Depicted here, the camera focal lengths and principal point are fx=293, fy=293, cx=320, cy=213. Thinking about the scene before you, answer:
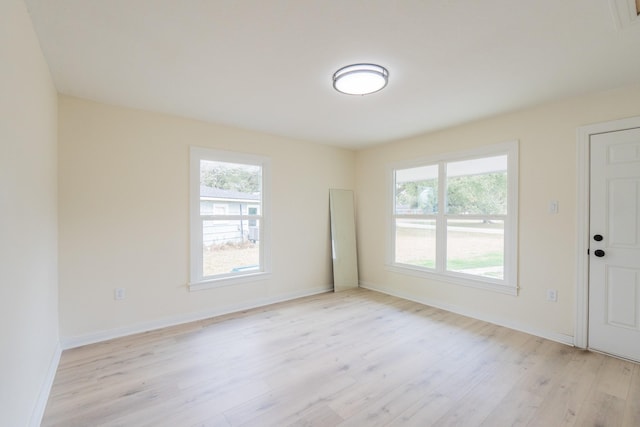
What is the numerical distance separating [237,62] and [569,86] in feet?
9.47

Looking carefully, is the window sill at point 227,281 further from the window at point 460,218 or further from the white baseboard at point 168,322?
the window at point 460,218

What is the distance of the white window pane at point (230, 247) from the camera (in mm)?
3721

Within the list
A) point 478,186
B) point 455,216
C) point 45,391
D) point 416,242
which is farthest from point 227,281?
point 478,186

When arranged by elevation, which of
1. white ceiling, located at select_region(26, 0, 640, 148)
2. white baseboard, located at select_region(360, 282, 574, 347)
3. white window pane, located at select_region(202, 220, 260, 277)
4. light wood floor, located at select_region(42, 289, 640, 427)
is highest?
white ceiling, located at select_region(26, 0, 640, 148)

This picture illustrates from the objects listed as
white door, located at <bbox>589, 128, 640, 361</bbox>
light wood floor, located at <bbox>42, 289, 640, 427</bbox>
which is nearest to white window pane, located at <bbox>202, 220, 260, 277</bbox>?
light wood floor, located at <bbox>42, 289, 640, 427</bbox>

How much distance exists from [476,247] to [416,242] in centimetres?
88

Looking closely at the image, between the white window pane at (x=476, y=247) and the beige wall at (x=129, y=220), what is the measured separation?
2619mm

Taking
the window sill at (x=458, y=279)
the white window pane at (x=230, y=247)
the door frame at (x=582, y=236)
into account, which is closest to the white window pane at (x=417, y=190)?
the window sill at (x=458, y=279)

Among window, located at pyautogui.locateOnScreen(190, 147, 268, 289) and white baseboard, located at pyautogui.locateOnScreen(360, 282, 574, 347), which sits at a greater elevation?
window, located at pyautogui.locateOnScreen(190, 147, 268, 289)

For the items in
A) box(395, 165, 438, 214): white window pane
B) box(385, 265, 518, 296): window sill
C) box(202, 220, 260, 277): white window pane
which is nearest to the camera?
box(385, 265, 518, 296): window sill

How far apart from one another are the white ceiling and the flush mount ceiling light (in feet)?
0.22

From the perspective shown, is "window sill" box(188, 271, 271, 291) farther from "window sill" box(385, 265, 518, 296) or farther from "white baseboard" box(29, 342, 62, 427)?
"window sill" box(385, 265, 518, 296)

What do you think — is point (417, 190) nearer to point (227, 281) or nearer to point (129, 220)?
point (227, 281)

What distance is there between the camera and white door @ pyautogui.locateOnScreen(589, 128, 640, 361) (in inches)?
101
